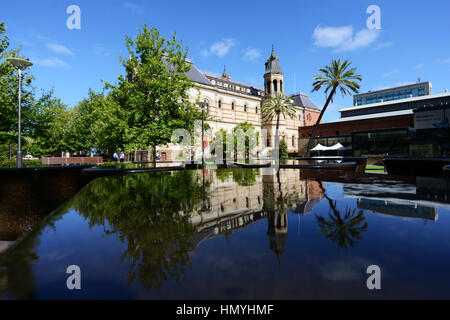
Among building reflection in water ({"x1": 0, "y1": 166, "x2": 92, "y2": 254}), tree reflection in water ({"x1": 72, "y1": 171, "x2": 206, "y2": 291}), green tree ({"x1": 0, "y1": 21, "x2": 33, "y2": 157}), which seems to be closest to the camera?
tree reflection in water ({"x1": 72, "y1": 171, "x2": 206, "y2": 291})

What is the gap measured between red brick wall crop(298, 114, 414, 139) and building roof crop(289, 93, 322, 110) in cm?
1532

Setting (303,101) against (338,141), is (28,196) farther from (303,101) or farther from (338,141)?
(303,101)

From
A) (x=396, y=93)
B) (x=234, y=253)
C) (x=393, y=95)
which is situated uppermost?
(x=396, y=93)

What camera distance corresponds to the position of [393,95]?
9106 cm

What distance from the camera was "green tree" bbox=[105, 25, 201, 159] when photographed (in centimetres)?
1494

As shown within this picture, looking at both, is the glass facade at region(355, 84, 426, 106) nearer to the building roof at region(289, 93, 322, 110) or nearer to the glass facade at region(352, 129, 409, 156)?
the building roof at region(289, 93, 322, 110)

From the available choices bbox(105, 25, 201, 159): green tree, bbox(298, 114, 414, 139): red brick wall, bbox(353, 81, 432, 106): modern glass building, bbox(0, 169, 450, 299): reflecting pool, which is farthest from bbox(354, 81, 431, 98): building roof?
bbox(0, 169, 450, 299): reflecting pool

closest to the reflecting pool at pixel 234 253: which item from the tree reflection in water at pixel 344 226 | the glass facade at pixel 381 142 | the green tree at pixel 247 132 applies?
the tree reflection in water at pixel 344 226

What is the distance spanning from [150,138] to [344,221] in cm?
1388

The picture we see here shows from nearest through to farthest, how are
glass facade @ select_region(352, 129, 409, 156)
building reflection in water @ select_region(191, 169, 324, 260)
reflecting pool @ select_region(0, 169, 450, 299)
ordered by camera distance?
reflecting pool @ select_region(0, 169, 450, 299), building reflection in water @ select_region(191, 169, 324, 260), glass facade @ select_region(352, 129, 409, 156)

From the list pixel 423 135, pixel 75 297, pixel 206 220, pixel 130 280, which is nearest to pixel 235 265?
pixel 130 280

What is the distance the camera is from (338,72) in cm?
3222

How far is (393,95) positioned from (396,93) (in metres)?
1.50

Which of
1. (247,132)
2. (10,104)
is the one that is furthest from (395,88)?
(10,104)
